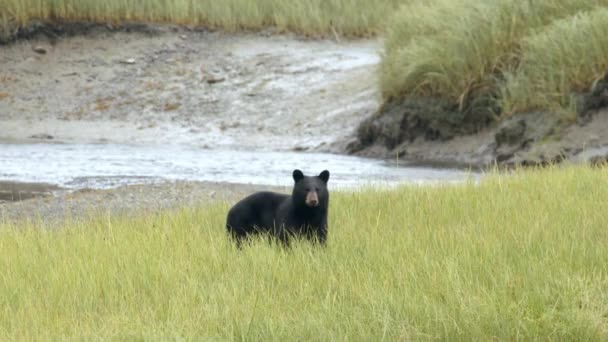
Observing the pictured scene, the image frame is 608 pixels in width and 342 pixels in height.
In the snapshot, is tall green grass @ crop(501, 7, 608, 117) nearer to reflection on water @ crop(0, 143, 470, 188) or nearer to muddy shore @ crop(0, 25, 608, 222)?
muddy shore @ crop(0, 25, 608, 222)

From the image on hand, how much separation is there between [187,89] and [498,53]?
23.6ft

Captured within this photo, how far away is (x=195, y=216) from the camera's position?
993 cm

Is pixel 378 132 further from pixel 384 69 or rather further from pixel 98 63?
pixel 98 63

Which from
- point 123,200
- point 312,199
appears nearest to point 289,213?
point 312,199

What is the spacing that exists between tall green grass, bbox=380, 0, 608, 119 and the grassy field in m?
6.95

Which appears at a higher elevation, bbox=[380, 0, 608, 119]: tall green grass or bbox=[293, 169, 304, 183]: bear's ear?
bbox=[380, 0, 608, 119]: tall green grass

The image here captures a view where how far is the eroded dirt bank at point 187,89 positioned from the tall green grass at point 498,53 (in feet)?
4.71

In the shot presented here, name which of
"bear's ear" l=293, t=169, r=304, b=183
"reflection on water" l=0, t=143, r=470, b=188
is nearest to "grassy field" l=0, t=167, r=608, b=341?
"bear's ear" l=293, t=169, r=304, b=183

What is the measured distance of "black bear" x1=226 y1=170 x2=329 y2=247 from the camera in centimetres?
791

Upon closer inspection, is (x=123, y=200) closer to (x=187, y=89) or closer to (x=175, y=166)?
A: (x=175, y=166)

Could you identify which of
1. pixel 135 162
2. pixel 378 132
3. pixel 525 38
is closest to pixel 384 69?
pixel 378 132

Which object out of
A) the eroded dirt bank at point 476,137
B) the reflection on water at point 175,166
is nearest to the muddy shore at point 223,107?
the eroded dirt bank at point 476,137

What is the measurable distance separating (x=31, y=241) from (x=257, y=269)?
2.18 m

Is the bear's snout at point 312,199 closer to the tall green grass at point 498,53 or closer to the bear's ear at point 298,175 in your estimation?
the bear's ear at point 298,175
